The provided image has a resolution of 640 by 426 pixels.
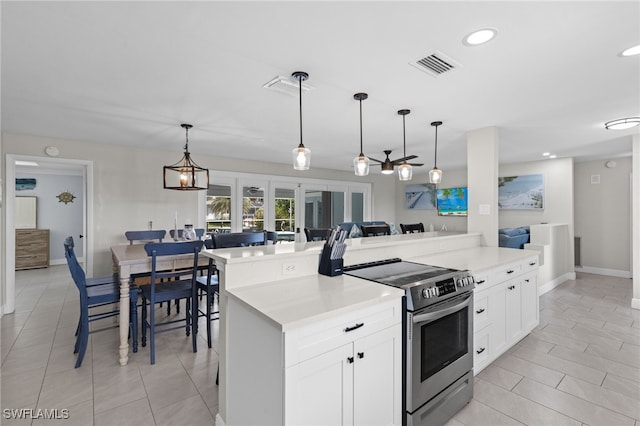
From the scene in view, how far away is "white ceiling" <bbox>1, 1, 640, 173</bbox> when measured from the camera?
1564 mm

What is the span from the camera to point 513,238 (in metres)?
4.80

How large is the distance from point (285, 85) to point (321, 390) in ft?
6.97

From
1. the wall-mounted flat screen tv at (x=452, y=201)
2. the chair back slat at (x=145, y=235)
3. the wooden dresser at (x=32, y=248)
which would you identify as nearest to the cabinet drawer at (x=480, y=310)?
the chair back slat at (x=145, y=235)

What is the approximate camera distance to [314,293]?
1.65m

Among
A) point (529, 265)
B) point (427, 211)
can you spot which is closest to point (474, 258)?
point (529, 265)

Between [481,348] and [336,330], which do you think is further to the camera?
[481,348]

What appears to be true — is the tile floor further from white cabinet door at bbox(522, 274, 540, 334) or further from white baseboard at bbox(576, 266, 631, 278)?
white baseboard at bbox(576, 266, 631, 278)

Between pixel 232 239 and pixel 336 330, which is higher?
pixel 232 239

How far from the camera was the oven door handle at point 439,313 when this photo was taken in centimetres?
170

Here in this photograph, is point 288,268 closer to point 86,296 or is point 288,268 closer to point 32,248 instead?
point 86,296

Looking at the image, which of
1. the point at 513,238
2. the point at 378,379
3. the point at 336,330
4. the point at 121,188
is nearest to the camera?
the point at 336,330

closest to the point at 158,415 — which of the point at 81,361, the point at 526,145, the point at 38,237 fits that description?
the point at 81,361

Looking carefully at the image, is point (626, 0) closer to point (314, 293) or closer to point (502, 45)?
point (502, 45)

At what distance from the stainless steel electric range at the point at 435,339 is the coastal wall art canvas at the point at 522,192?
212 inches
